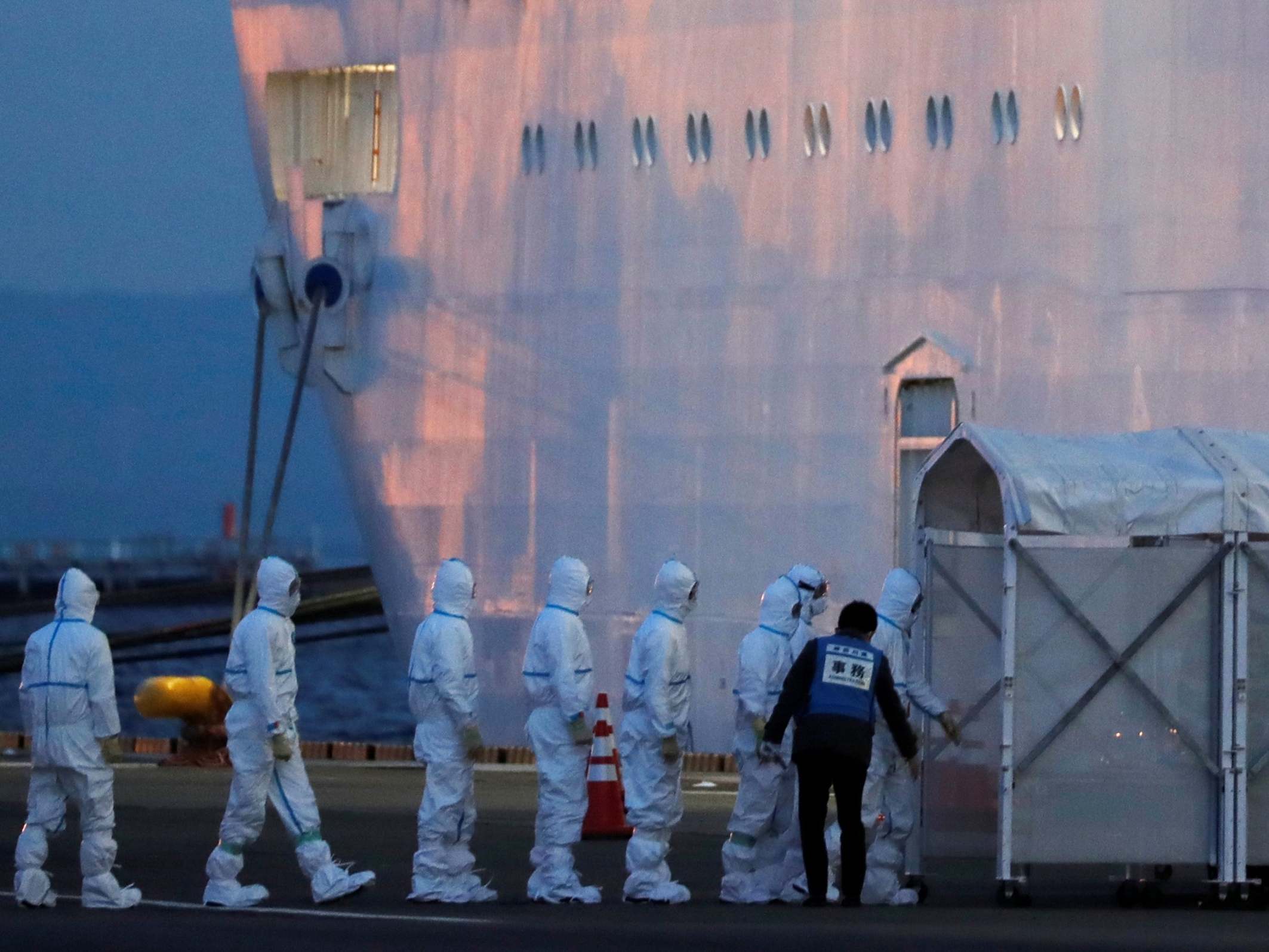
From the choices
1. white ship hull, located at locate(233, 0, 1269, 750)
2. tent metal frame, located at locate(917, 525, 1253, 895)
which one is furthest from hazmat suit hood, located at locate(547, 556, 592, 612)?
white ship hull, located at locate(233, 0, 1269, 750)

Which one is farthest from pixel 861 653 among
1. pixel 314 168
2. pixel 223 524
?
pixel 223 524

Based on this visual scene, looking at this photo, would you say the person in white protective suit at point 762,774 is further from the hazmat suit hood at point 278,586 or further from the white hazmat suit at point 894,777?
the hazmat suit hood at point 278,586

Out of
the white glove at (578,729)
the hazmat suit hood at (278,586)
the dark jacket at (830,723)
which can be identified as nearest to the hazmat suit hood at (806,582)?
the dark jacket at (830,723)

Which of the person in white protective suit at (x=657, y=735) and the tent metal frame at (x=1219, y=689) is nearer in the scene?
the tent metal frame at (x=1219, y=689)

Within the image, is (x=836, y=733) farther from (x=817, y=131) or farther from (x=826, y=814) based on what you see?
(x=817, y=131)

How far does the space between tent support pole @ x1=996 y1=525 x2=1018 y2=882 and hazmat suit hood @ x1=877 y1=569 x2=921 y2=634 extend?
3.54ft

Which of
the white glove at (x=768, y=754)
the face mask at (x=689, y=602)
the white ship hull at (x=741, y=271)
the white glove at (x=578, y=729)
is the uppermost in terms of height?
the white ship hull at (x=741, y=271)

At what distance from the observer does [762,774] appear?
13.5 metres

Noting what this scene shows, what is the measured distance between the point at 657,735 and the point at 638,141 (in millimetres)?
11544

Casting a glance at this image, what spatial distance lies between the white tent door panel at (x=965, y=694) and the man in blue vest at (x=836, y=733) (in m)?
0.82

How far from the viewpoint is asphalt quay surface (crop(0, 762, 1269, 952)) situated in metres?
11.4

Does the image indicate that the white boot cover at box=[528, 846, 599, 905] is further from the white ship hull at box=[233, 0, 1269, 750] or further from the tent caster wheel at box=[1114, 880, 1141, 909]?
the white ship hull at box=[233, 0, 1269, 750]

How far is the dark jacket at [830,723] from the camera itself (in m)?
13.0

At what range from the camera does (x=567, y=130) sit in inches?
971
